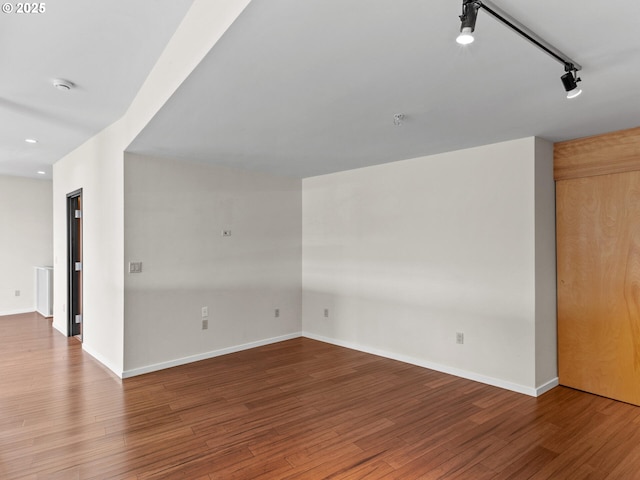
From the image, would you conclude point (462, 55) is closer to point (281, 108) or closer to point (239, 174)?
point (281, 108)

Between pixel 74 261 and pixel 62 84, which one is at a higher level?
pixel 62 84

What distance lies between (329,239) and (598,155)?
3.13 m

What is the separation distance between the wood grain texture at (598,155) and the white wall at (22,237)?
8.45 meters

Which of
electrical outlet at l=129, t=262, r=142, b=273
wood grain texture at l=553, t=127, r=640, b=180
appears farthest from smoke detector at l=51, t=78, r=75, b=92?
wood grain texture at l=553, t=127, r=640, b=180

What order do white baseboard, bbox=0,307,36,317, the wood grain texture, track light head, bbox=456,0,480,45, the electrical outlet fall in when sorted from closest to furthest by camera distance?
track light head, bbox=456,0,480,45, the wood grain texture, the electrical outlet, white baseboard, bbox=0,307,36,317

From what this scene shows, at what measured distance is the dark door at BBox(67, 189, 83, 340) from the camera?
5.17 metres

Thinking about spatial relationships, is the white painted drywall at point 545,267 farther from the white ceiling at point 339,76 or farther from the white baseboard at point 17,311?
the white baseboard at point 17,311

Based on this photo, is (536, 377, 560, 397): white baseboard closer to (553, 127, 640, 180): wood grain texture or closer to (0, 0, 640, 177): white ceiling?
(553, 127, 640, 180): wood grain texture

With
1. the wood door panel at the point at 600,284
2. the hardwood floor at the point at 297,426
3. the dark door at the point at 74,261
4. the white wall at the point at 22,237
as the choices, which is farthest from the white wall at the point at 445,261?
the white wall at the point at 22,237

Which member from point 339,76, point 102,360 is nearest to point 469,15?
point 339,76

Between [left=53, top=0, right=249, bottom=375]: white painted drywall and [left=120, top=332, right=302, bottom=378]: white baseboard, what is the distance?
16 centimetres

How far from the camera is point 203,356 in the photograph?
431cm

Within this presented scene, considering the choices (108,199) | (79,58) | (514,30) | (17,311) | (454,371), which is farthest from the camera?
(17,311)
